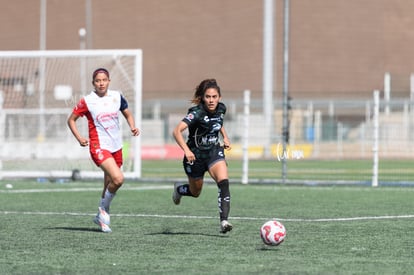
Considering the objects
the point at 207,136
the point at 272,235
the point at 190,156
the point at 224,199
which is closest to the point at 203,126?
the point at 207,136

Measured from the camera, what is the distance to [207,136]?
38.2ft

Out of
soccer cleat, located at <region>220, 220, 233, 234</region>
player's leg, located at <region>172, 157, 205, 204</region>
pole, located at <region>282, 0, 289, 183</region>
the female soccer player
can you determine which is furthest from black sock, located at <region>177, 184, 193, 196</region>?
pole, located at <region>282, 0, 289, 183</region>

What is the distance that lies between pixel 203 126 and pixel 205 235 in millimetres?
1306

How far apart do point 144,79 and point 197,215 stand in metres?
51.6

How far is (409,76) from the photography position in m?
63.1

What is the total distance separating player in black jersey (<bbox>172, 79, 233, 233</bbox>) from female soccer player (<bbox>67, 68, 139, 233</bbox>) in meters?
0.96

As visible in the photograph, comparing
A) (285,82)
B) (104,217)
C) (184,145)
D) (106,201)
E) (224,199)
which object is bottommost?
(104,217)

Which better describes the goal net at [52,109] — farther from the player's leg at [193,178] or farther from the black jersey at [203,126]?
the black jersey at [203,126]

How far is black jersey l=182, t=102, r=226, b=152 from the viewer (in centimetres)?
1146

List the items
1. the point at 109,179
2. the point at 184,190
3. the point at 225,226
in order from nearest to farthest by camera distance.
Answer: the point at 225,226 → the point at 109,179 → the point at 184,190

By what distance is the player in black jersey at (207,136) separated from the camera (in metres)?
11.4

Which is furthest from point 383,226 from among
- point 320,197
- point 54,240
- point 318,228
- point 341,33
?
point 341,33

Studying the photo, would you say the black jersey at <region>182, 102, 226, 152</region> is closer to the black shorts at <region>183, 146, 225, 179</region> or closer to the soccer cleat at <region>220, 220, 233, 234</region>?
the black shorts at <region>183, 146, 225, 179</region>

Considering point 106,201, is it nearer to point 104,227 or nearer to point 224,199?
point 104,227
